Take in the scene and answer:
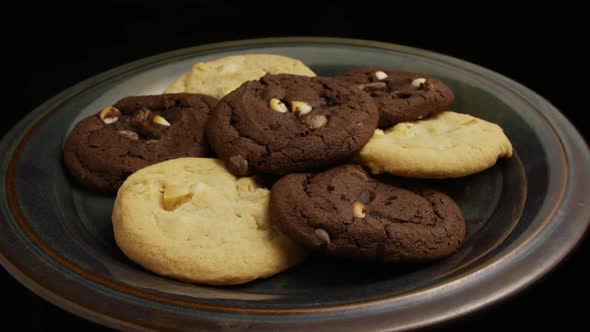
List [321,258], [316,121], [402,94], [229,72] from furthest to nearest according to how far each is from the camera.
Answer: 1. [229,72]
2. [402,94]
3. [316,121]
4. [321,258]

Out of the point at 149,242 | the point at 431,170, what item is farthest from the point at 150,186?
the point at 431,170

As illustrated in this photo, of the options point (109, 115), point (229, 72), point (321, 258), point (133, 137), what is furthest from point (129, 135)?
point (321, 258)

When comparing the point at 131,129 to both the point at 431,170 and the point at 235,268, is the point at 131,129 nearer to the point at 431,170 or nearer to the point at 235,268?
the point at 235,268

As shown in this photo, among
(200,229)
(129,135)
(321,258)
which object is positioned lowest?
(321,258)

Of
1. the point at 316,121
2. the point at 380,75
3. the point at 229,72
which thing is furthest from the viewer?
the point at 229,72

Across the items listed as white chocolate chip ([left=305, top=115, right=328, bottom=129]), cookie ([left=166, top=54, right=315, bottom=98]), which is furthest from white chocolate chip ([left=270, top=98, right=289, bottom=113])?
cookie ([left=166, top=54, right=315, bottom=98])

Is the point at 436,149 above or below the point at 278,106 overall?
below

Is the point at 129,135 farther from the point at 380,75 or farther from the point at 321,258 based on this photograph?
the point at 380,75

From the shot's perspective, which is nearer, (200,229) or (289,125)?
(200,229)

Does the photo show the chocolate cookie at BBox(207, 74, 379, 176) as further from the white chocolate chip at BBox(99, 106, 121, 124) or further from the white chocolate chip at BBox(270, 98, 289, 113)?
the white chocolate chip at BBox(99, 106, 121, 124)
